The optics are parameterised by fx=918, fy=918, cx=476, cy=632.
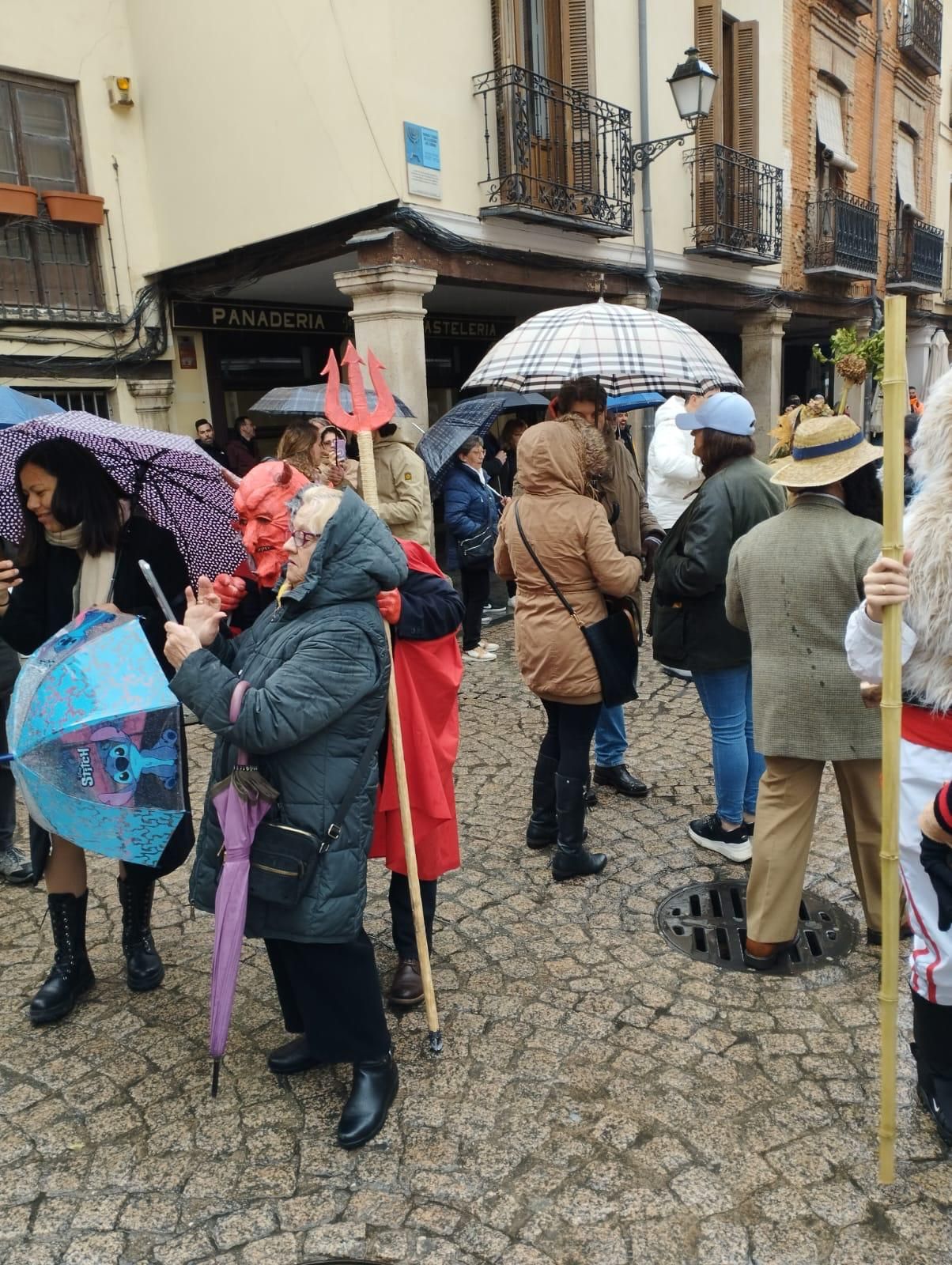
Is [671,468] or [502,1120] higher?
[671,468]

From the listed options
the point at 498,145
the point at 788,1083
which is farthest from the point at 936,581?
the point at 498,145

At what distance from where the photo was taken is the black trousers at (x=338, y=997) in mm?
2502

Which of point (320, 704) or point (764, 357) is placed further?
point (764, 357)

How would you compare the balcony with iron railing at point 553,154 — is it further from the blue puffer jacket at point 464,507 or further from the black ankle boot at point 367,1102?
the black ankle boot at point 367,1102

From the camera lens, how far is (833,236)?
51.8ft

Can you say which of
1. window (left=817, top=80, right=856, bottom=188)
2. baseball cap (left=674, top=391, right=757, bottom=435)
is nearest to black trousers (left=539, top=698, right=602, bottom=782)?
baseball cap (left=674, top=391, right=757, bottom=435)

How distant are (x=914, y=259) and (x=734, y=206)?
8.90m

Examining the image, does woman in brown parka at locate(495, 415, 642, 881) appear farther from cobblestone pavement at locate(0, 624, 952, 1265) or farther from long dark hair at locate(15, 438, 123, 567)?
long dark hair at locate(15, 438, 123, 567)

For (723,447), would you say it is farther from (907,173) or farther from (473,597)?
(907,173)

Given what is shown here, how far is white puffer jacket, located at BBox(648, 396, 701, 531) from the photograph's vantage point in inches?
251

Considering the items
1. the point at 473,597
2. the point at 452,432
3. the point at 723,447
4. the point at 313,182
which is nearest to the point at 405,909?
the point at 723,447

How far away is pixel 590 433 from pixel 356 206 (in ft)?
19.3

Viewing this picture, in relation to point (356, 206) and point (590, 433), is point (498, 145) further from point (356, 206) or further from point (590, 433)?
point (590, 433)

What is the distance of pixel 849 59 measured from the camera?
16.3m
